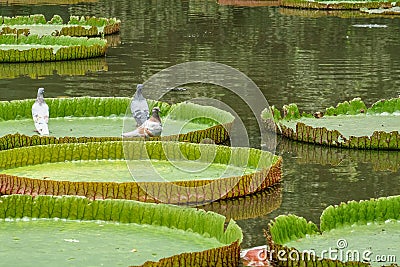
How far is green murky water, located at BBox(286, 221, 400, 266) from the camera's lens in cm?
639

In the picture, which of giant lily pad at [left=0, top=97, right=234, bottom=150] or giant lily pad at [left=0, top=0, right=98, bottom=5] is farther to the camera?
giant lily pad at [left=0, top=0, right=98, bottom=5]

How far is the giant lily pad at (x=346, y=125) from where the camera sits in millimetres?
10219

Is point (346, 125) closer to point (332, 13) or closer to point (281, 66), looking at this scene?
point (281, 66)

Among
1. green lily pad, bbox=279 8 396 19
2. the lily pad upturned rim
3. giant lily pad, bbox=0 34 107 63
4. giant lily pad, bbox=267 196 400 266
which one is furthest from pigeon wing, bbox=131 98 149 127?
the lily pad upturned rim

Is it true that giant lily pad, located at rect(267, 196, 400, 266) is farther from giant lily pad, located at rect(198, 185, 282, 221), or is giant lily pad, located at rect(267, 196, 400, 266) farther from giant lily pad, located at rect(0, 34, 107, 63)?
giant lily pad, located at rect(0, 34, 107, 63)

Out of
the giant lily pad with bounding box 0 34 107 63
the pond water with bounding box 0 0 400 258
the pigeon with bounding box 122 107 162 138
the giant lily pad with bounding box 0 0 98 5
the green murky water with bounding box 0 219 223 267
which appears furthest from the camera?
the giant lily pad with bounding box 0 0 98 5

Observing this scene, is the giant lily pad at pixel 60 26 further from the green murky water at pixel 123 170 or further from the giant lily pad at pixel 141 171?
the green murky water at pixel 123 170

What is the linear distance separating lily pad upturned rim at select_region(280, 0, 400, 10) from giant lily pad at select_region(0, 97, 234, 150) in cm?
1527

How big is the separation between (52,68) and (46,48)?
40.5 inches

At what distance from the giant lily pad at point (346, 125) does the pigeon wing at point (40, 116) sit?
2296mm

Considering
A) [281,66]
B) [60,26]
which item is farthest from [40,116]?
[60,26]

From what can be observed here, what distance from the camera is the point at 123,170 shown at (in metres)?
8.89

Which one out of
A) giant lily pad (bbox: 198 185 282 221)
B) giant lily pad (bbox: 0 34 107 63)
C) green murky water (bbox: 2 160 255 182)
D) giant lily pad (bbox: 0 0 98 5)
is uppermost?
giant lily pad (bbox: 0 0 98 5)

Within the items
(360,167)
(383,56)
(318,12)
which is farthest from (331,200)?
(318,12)
